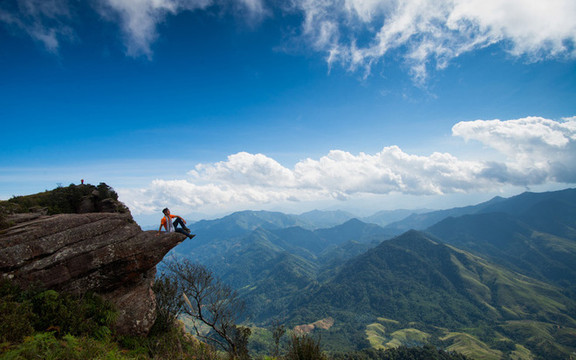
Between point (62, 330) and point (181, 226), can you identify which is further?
point (181, 226)

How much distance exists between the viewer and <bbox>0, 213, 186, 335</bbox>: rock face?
15.7m

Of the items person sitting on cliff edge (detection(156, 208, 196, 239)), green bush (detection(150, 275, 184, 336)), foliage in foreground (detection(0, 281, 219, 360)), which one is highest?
person sitting on cliff edge (detection(156, 208, 196, 239))

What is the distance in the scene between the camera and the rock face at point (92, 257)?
15.7 metres

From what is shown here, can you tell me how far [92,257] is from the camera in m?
17.7

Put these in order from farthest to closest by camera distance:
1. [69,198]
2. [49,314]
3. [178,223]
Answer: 1. [69,198]
2. [178,223]
3. [49,314]

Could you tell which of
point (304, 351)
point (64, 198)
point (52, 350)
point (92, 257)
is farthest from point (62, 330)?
point (64, 198)

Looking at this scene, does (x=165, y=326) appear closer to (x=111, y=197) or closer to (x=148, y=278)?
(x=148, y=278)

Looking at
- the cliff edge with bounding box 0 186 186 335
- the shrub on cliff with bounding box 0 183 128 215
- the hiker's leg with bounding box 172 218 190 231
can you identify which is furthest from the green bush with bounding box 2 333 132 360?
the shrub on cliff with bounding box 0 183 128 215

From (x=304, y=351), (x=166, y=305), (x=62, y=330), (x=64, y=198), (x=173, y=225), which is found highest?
(x=64, y=198)

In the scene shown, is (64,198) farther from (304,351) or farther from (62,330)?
(304,351)

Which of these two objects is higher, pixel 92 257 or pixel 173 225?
pixel 173 225

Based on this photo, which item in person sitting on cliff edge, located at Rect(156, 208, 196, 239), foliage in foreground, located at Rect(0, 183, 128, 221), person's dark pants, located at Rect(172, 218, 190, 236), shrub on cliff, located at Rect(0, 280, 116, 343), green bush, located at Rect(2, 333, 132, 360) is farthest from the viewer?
foliage in foreground, located at Rect(0, 183, 128, 221)

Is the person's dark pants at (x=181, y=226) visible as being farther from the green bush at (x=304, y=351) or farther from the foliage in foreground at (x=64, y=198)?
the foliage in foreground at (x=64, y=198)

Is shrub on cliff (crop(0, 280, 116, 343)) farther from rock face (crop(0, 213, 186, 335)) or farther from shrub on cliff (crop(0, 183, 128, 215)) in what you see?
shrub on cliff (crop(0, 183, 128, 215))
